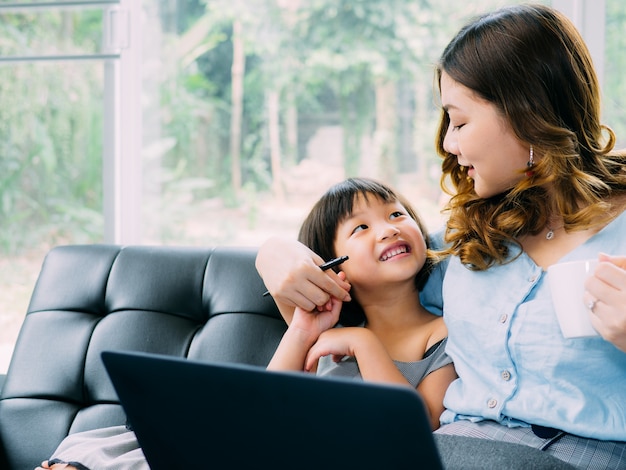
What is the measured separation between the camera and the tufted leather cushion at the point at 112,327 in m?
1.72

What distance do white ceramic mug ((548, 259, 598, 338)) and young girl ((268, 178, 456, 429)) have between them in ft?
1.35

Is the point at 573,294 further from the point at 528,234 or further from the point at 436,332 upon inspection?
the point at 436,332

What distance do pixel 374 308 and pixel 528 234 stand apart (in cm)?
39

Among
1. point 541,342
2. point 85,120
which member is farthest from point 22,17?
point 541,342

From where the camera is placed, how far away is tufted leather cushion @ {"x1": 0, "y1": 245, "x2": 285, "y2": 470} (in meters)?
1.72

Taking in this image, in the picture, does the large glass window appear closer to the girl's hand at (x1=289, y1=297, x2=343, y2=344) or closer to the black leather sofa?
the black leather sofa

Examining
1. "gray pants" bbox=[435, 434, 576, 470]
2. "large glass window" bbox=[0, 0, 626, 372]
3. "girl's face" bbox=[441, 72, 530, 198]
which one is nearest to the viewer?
"gray pants" bbox=[435, 434, 576, 470]

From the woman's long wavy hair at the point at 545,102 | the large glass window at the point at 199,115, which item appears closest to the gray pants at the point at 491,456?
the woman's long wavy hair at the point at 545,102

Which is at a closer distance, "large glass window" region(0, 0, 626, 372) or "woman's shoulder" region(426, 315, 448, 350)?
"woman's shoulder" region(426, 315, 448, 350)

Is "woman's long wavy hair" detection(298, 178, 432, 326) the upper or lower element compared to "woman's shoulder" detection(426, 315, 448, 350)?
upper

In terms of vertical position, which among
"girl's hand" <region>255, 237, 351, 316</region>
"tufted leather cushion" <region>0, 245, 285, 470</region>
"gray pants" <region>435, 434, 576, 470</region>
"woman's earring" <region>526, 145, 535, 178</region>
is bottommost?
"tufted leather cushion" <region>0, 245, 285, 470</region>

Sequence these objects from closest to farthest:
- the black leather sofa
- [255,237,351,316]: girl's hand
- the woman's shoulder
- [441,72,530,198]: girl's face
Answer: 1. [441,72,530,198]: girl's face
2. [255,237,351,316]: girl's hand
3. the woman's shoulder
4. the black leather sofa

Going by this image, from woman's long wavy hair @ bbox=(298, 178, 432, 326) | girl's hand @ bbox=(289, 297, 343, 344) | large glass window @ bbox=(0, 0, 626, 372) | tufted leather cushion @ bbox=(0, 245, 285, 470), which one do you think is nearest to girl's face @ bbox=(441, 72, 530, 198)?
woman's long wavy hair @ bbox=(298, 178, 432, 326)

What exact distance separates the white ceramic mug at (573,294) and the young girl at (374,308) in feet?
1.35
